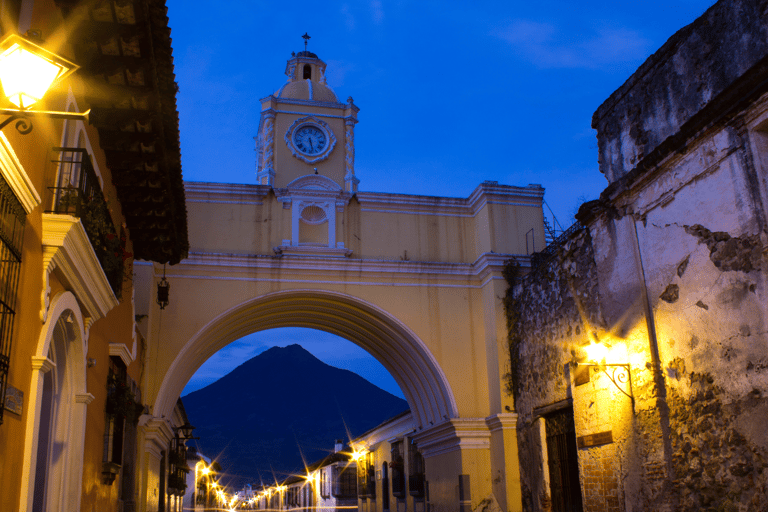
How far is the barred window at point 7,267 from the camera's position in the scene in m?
4.48

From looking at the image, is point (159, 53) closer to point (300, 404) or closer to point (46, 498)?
point (46, 498)

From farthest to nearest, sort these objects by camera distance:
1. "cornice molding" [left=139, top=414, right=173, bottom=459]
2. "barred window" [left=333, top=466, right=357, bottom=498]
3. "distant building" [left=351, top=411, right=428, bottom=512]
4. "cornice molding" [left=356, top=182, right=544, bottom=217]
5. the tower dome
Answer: "barred window" [left=333, top=466, right=357, bottom=498]
"distant building" [left=351, top=411, right=428, bottom=512]
the tower dome
"cornice molding" [left=356, top=182, right=544, bottom=217]
"cornice molding" [left=139, top=414, right=173, bottom=459]

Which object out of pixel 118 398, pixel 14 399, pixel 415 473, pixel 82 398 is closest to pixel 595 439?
pixel 118 398

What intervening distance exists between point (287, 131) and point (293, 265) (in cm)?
404

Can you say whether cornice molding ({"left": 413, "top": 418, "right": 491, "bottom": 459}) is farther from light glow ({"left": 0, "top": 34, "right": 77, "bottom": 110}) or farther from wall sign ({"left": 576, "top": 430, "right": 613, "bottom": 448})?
light glow ({"left": 0, "top": 34, "right": 77, "bottom": 110})

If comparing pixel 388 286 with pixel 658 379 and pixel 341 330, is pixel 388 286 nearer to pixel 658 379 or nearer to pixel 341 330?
pixel 341 330

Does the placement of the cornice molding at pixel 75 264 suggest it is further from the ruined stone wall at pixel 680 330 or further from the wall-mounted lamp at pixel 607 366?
the wall-mounted lamp at pixel 607 366

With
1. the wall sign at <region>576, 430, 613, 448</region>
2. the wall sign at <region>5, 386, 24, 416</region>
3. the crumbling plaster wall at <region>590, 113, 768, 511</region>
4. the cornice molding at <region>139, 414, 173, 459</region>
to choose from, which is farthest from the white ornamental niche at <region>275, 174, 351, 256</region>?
the wall sign at <region>5, 386, 24, 416</region>

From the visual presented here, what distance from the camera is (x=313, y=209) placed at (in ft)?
51.5

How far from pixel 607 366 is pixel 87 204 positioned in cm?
681

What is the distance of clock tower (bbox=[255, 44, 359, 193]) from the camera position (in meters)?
17.1

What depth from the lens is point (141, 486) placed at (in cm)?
1236

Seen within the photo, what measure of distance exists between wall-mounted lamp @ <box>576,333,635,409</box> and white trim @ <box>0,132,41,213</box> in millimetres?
7264

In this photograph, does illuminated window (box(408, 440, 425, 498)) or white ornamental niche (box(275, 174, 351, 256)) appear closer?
white ornamental niche (box(275, 174, 351, 256))
